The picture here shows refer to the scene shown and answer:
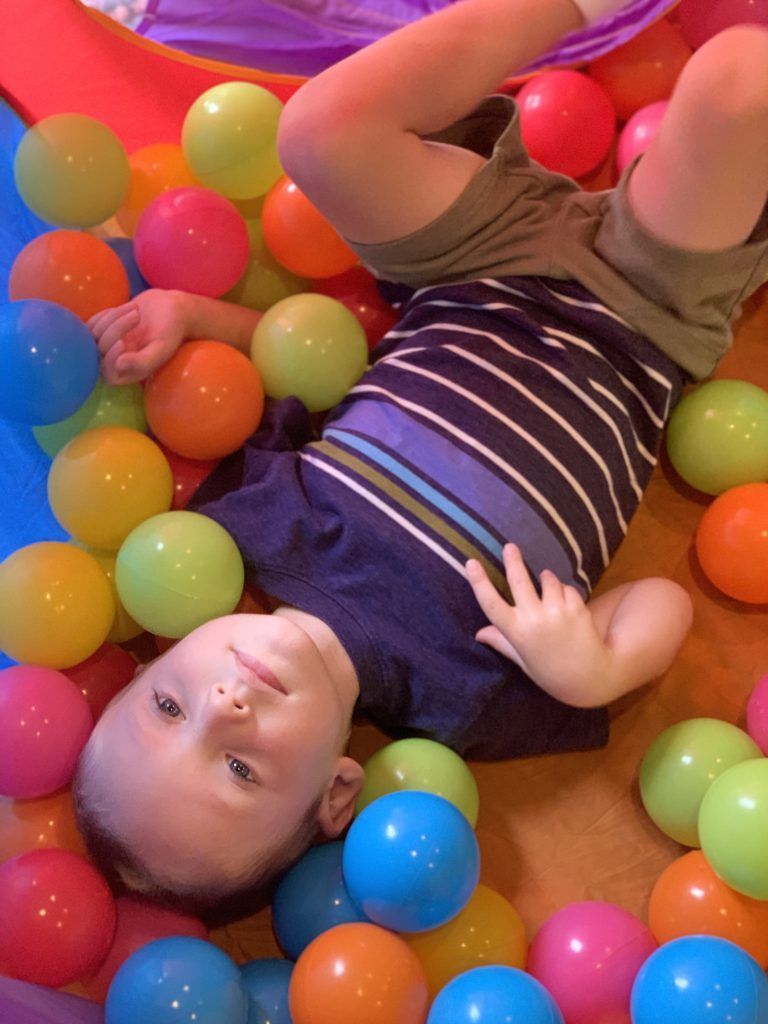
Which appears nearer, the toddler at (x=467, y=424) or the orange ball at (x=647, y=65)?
the toddler at (x=467, y=424)

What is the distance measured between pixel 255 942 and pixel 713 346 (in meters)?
0.87

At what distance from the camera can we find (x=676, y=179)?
1.23 meters

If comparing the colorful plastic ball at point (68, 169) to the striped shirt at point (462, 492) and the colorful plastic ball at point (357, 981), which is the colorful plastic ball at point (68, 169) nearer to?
the striped shirt at point (462, 492)

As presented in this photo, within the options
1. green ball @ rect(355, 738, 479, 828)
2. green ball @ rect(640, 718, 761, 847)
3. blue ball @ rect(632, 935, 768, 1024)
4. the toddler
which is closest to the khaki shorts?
the toddler

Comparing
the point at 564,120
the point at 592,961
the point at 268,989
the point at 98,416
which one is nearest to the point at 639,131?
the point at 564,120

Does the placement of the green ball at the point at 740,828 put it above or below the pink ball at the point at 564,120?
below

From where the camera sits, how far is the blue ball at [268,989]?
3.73ft

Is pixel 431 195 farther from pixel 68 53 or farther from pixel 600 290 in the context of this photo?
pixel 68 53

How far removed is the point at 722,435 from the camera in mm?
1379

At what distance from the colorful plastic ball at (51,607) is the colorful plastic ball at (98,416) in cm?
15

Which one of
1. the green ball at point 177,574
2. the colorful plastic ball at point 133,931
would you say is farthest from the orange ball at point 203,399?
the colorful plastic ball at point 133,931

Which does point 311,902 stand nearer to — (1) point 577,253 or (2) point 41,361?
(2) point 41,361

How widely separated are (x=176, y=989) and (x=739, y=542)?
78 cm

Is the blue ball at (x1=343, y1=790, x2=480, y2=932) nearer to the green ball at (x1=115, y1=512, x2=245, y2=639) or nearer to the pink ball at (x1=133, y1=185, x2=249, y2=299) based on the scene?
the green ball at (x1=115, y1=512, x2=245, y2=639)
